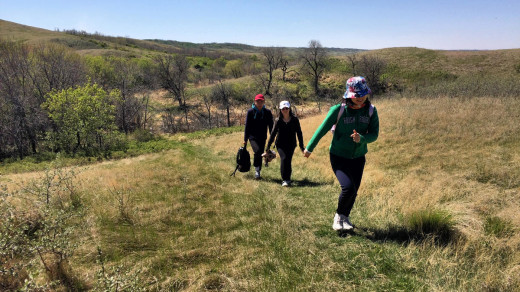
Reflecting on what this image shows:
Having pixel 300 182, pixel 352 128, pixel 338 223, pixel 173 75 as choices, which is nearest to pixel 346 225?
pixel 338 223

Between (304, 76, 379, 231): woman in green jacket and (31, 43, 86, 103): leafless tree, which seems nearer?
(304, 76, 379, 231): woman in green jacket

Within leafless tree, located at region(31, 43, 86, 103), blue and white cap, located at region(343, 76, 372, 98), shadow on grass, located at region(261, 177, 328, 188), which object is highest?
leafless tree, located at region(31, 43, 86, 103)

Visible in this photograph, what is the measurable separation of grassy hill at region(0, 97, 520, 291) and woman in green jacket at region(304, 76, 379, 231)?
0.50 m

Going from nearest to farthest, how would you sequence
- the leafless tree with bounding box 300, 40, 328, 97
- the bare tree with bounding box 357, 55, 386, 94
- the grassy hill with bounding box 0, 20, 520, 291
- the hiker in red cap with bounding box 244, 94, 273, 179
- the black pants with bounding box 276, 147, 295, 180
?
the grassy hill with bounding box 0, 20, 520, 291
the black pants with bounding box 276, 147, 295, 180
the hiker in red cap with bounding box 244, 94, 273, 179
the bare tree with bounding box 357, 55, 386, 94
the leafless tree with bounding box 300, 40, 328, 97

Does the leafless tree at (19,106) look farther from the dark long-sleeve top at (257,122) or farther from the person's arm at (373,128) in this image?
the person's arm at (373,128)

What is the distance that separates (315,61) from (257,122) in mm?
55901

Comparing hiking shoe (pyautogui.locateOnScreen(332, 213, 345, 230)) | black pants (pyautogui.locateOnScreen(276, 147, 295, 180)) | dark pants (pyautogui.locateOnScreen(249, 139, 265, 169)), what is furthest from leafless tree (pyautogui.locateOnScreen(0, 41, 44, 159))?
hiking shoe (pyautogui.locateOnScreen(332, 213, 345, 230))

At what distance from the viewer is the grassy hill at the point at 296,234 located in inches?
98.3

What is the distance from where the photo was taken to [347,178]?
340 cm

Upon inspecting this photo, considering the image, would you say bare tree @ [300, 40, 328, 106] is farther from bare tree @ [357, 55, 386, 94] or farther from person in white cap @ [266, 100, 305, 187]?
person in white cap @ [266, 100, 305, 187]

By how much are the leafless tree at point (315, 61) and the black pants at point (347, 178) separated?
54409 mm

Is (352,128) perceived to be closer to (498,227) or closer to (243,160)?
(498,227)

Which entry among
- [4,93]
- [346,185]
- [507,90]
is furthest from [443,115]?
[4,93]

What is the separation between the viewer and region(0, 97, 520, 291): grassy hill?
2.50 metres
